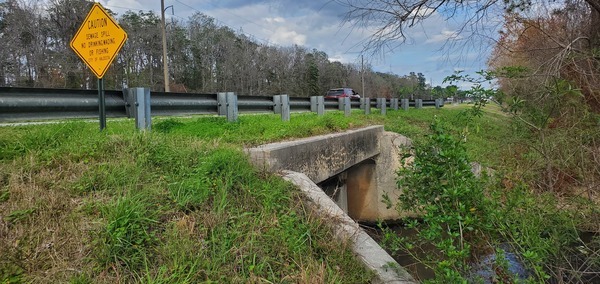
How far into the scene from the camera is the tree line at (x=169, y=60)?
1281 inches

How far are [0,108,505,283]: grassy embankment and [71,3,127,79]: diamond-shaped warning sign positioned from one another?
1.01 m

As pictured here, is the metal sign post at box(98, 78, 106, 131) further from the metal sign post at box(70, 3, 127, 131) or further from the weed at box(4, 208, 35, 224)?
the weed at box(4, 208, 35, 224)

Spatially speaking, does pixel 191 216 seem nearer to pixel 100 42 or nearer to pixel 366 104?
pixel 100 42

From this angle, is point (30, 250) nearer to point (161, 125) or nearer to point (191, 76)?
point (161, 125)

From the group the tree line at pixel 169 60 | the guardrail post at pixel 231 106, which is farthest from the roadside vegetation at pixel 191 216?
the tree line at pixel 169 60

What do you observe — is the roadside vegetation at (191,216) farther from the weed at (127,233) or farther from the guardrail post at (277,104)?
the guardrail post at (277,104)

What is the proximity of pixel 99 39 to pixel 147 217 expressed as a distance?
2889 mm

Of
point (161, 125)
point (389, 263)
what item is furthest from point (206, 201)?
point (161, 125)

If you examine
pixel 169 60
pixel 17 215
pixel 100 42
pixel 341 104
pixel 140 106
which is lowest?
pixel 17 215

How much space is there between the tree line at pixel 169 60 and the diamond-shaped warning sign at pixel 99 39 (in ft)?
59.9

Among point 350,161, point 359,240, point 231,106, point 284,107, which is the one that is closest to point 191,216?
point 359,240

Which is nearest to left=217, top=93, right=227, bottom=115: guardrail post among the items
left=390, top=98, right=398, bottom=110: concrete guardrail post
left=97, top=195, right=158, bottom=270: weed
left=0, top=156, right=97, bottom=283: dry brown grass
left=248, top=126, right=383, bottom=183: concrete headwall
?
left=248, top=126, right=383, bottom=183: concrete headwall

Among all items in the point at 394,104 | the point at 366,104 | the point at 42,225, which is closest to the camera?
the point at 42,225

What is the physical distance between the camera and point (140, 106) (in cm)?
→ 452
